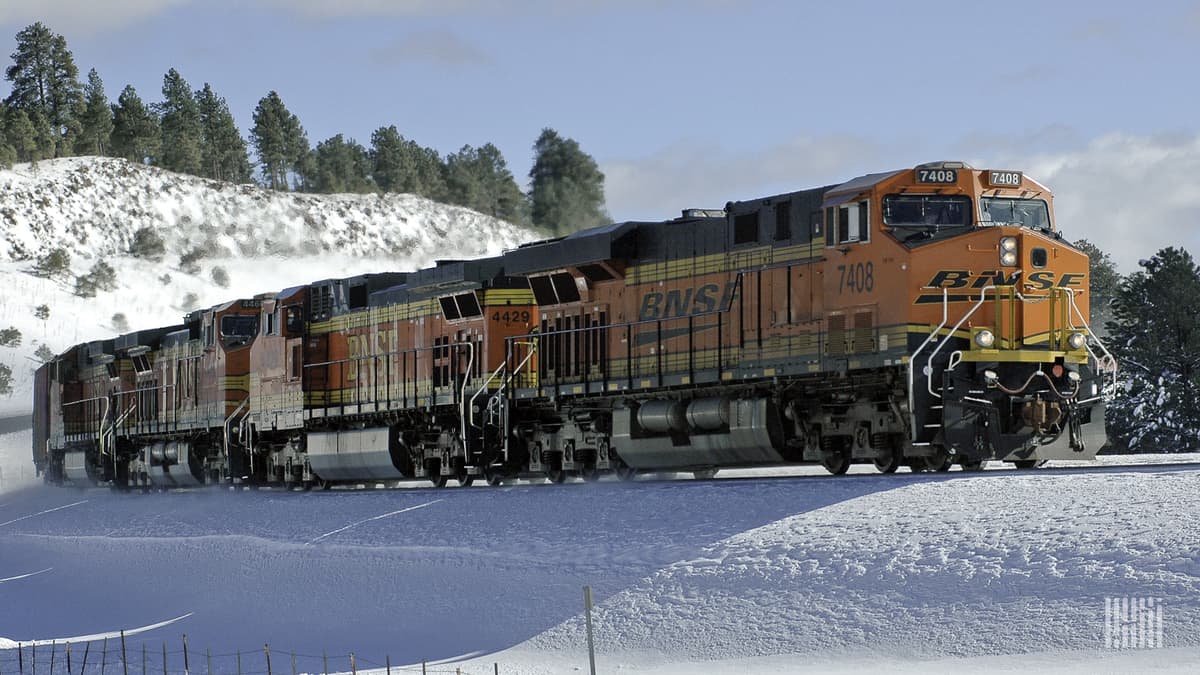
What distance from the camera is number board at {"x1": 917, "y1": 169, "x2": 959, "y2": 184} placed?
59.9ft

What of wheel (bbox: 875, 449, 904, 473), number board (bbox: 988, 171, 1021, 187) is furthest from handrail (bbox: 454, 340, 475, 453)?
number board (bbox: 988, 171, 1021, 187)

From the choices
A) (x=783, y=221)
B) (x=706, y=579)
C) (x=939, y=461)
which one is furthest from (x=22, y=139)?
(x=706, y=579)

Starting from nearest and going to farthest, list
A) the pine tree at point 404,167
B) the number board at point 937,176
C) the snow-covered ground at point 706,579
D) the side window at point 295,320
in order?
the snow-covered ground at point 706,579
the number board at point 937,176
the side window at point 295,320
the pine tree at point 404,167

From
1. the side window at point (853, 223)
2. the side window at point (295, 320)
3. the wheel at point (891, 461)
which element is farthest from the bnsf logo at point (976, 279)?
the side window at point (295, 320)

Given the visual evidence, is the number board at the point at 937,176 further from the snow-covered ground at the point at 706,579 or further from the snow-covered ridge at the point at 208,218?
the snow-covered ridge at the point at 208,218

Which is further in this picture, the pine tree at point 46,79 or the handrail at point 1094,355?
the pine tree at point 46,79

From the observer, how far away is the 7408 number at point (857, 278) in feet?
60.1

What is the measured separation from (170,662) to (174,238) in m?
92.3

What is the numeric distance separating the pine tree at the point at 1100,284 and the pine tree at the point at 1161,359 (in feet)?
73.2

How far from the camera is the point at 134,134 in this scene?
117 metres

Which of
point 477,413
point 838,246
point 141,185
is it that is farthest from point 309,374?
point 141,185

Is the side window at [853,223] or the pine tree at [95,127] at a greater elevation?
the pine tree at [95,127]

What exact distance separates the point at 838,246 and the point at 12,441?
56.2m

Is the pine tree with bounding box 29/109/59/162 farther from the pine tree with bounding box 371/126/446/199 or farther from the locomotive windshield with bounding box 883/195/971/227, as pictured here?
the locomotive windshield with bounding box 883/195/971/227
